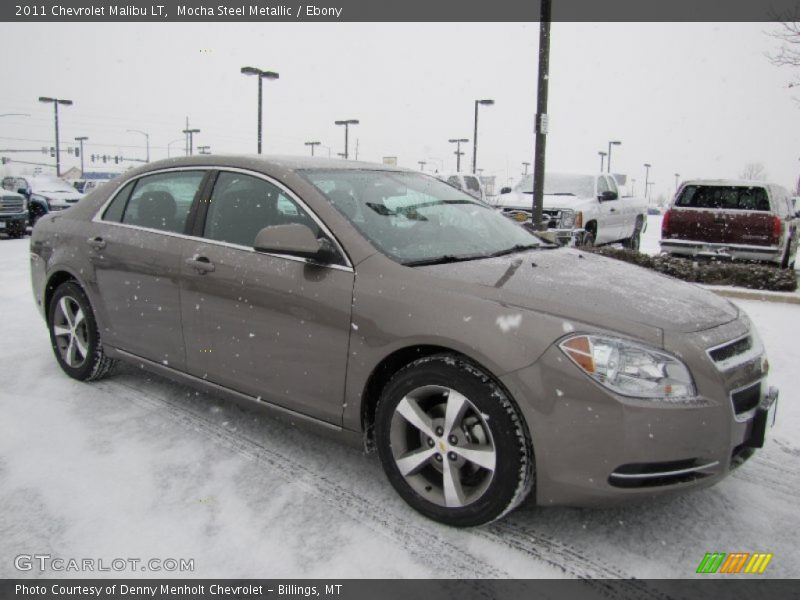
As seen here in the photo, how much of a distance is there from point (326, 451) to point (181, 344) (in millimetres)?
1042

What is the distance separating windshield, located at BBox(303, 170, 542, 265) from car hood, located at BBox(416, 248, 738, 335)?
19cm

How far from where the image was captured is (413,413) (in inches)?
111

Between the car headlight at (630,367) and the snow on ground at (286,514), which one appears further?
the snow on ground at (286,514)

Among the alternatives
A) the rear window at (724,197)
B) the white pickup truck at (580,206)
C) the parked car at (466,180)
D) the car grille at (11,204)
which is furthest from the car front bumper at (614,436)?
the parked car at (466,180)

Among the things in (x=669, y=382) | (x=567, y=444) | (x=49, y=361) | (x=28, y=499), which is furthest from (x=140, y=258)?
(x=669, y=382)

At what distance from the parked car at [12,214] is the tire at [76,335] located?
44.9 ft

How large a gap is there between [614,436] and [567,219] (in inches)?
403

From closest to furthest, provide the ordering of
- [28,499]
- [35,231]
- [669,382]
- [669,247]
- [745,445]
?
[669,382]
[745,445]
[28,499]
[35,231]
[669,247]

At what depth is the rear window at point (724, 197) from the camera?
431 inches

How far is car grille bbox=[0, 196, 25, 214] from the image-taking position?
1639 cm

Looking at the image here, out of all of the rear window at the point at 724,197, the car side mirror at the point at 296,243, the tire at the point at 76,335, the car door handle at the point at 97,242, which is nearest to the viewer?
the car side mirror at the point at 296,243

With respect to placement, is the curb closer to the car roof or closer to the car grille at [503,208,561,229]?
the car grille at [503,208,561,229]

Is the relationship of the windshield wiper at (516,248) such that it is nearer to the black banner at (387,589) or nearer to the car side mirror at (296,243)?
the car side mirror at (296,243)

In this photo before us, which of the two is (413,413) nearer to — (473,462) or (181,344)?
(473,462)
